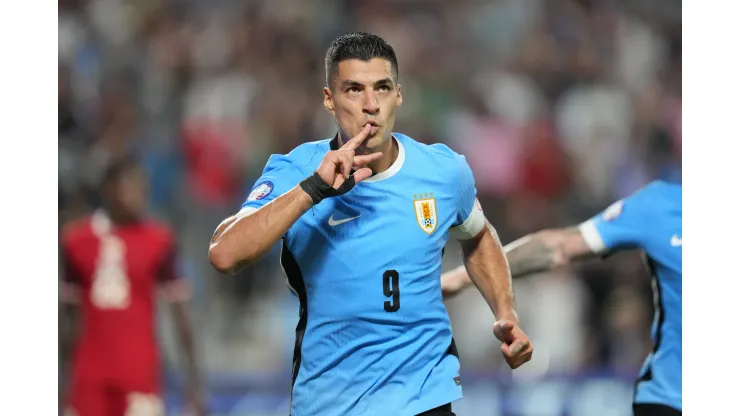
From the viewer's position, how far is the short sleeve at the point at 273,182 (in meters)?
3.53

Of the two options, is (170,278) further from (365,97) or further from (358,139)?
(358,139)

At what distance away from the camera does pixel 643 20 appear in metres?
10.5

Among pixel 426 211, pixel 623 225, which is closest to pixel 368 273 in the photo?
pixel 426 211

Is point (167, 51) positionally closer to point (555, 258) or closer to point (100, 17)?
point (100, 17)

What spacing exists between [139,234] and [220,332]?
1.59 m

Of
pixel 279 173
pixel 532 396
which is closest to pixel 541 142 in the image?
pixel 532 396

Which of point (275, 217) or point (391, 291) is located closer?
point (275, 217)

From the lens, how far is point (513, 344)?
3.67 meters

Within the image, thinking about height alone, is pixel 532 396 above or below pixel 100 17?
below

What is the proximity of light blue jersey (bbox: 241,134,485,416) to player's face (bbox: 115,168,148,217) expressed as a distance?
4121mm

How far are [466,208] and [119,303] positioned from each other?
405cm

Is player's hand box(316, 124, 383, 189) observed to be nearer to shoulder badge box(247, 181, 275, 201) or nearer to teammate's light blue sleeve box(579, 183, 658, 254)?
shoulder badge box(247, 181, 275, 201)

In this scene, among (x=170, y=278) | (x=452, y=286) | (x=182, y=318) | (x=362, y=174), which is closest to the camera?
(x=362, y=174)

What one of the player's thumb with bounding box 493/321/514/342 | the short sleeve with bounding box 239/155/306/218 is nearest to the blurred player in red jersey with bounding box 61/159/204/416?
the short sleeve with bounding box 239/155/306/218
